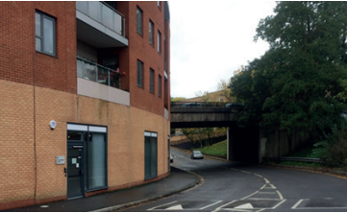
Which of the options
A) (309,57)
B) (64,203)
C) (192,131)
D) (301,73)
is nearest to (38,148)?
(64,203)

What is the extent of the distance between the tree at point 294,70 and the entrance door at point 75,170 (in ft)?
30.9

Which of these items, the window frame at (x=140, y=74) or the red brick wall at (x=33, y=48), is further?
the window frame at (x=140, y=74)

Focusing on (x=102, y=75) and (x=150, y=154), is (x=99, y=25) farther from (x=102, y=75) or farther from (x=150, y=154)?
(x=150, y=154)

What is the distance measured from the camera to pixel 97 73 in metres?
15.1

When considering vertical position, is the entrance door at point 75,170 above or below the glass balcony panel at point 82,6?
below

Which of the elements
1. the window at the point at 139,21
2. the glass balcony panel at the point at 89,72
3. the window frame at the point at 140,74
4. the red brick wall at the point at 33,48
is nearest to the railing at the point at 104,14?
the red brick wall at the point at 33,48

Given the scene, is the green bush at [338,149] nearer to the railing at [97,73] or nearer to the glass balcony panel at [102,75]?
the railing at [97,73]

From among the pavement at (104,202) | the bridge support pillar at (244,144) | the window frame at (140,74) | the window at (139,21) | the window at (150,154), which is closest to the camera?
the pavement at (104,202)

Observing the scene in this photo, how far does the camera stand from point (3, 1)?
34.6 ft

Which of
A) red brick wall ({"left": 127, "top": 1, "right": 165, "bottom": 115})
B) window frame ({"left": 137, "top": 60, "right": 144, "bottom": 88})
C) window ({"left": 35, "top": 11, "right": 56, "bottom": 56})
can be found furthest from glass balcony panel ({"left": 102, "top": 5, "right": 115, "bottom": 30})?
window ({"left": 35, "top": 11, "right": 56, "bottom": 56})

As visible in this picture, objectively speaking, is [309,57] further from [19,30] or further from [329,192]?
[19,30]

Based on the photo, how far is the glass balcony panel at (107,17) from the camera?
52.5ft

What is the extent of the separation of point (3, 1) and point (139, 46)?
8934mm

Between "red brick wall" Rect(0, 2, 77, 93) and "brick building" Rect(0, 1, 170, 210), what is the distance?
3 centimetres
